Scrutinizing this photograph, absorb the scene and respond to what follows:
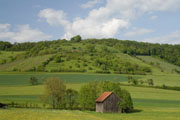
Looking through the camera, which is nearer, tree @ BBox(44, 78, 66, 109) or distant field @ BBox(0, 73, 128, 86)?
tree @ BBox(44, 78, 66, 109)

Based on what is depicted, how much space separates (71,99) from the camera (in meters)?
70.2

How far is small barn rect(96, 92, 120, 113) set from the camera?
5817 centimetres

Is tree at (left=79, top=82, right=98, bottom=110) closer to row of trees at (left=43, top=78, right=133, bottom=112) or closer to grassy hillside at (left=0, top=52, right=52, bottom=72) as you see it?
row of trees at (left=43, top=78, right=133, bottom=112)

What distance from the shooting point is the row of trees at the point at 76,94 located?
6391 cm

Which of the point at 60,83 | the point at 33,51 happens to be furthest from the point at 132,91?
the point at 33,51

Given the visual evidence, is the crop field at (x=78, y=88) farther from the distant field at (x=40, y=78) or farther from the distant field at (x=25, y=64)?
the distant field at (x=25, y=64)

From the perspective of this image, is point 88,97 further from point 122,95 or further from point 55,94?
point 55,94

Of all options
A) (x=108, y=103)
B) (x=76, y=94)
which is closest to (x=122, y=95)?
(x=108, y=103)

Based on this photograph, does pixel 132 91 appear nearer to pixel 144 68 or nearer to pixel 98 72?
pixel 98 72

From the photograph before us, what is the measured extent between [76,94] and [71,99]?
252cm

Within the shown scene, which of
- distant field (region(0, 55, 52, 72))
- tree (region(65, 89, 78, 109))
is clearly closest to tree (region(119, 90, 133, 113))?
tree (region(65, 89, 78, 109))

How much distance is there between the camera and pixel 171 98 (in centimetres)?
8294

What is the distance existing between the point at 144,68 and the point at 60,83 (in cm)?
9299

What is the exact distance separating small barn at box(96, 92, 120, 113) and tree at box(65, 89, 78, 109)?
31.4 ft
